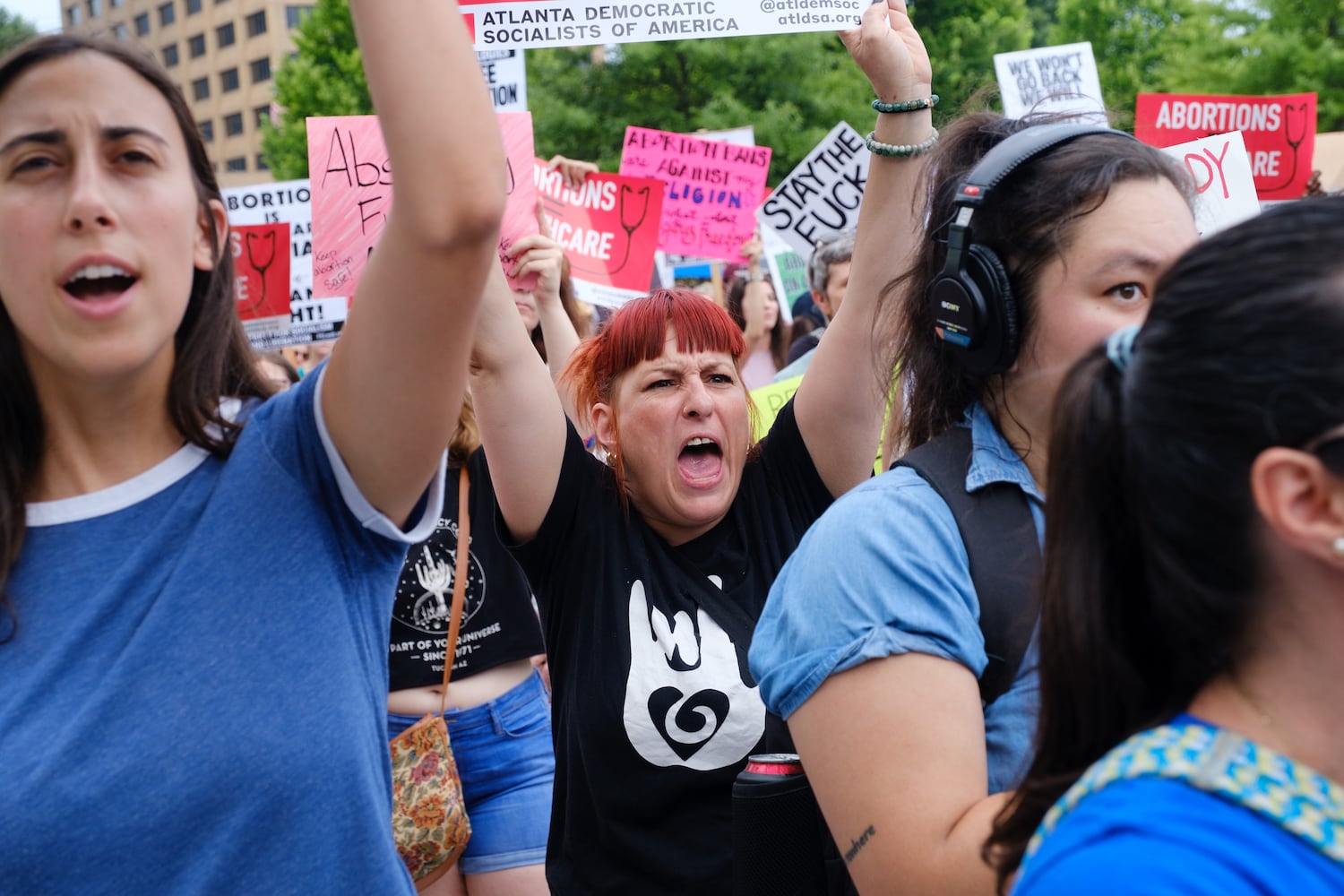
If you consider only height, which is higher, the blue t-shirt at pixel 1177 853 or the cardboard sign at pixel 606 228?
the cardboard sign at pixel 606 228

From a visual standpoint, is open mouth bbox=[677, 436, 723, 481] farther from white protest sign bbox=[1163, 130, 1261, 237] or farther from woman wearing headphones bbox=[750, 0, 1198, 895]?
white protest sign bbox=[1163, 130, 1261, 237]

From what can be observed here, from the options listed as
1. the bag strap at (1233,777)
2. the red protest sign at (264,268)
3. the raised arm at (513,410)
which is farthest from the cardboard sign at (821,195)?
the bag strap at (1233,777)

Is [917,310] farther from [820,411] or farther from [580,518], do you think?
[580,518]

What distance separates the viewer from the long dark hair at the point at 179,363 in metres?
1.62

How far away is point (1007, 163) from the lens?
5.90 ft

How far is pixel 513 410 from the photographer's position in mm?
2613

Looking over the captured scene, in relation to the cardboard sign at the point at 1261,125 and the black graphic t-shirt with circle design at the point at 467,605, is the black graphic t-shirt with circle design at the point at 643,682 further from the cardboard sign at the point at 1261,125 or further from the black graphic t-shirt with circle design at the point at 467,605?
the cardboard sign at the point at 1261,125

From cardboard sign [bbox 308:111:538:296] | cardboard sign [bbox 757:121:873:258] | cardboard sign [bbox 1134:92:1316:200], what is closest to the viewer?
cardboard sign [bbox 308:111:538:296]

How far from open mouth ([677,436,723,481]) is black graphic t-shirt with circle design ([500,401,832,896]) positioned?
15 centimetres

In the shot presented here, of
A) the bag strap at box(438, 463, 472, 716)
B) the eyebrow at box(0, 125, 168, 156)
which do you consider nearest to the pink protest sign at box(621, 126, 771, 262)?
the bag strap at box(438, 463, 472, 716)

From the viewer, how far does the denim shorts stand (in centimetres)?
360

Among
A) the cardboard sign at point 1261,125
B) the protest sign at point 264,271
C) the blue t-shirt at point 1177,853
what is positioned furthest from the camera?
the protest sign at point 264,271

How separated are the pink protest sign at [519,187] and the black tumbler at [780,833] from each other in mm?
2030

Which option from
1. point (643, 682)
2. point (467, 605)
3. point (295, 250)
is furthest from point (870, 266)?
point (295, 250)
